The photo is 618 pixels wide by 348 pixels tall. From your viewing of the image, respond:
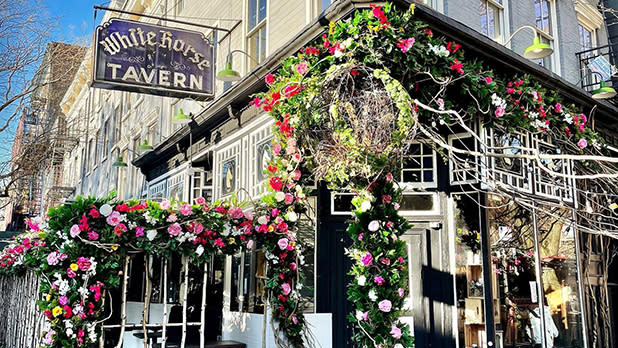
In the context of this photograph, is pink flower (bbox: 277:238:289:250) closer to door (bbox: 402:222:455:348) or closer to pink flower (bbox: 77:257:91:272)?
door (bbox: 402:222:455:348)

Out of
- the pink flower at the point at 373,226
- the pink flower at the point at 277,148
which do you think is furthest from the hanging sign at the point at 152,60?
the pink flower at the point at 373,226

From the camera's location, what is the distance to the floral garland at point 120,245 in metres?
5.66

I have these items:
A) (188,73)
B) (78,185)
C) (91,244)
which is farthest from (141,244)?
(78,185)

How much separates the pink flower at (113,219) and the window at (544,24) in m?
8.93

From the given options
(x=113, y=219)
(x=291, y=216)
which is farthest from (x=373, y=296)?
(x=113, y=219)

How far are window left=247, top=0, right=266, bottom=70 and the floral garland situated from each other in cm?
413

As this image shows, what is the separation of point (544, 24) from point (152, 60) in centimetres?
806

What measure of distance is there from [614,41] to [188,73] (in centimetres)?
1042

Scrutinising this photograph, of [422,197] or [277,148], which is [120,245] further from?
[422,197]

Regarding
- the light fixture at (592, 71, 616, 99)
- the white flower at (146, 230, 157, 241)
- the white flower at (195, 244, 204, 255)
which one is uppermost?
the light fixture at (592, 71, 616, 99)

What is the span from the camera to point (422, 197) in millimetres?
8055

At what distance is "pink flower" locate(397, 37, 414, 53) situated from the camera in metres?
6.06

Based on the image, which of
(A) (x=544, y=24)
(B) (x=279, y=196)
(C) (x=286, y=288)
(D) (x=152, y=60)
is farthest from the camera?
(A) (x=544, y=24)

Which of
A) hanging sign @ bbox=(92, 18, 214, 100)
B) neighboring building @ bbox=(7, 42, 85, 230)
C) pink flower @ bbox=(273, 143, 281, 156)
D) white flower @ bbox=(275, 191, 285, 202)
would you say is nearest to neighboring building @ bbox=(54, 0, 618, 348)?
hanging sign @ bbox=(92, 18, 214, 100)
